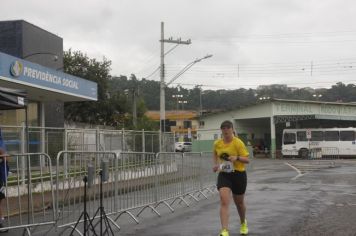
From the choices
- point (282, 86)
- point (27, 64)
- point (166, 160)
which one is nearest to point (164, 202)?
point (166, 160)

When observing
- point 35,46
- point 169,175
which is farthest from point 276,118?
point 169,175

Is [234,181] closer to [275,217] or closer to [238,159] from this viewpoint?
[238,159]

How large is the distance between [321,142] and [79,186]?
4661 cm

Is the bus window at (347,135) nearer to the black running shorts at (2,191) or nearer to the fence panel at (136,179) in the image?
the fence panel at (136,179)

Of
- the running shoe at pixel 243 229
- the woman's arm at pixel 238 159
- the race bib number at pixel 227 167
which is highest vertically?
the woman's arm at pixel 238 159

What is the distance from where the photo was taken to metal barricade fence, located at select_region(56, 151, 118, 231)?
9.09 m

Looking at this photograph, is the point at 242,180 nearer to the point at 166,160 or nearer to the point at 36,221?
the point at 36,221

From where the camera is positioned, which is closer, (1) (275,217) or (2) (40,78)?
(1) (275,217)

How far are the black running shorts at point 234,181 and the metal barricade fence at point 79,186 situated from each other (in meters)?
1.81

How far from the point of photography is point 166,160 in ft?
43.7

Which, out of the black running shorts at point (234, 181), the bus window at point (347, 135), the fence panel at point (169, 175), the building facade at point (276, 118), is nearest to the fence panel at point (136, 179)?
the fence panel at point (169, 175)

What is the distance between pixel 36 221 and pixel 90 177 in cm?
115

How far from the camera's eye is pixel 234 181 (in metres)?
9.26

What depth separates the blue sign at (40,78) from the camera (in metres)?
19.1
